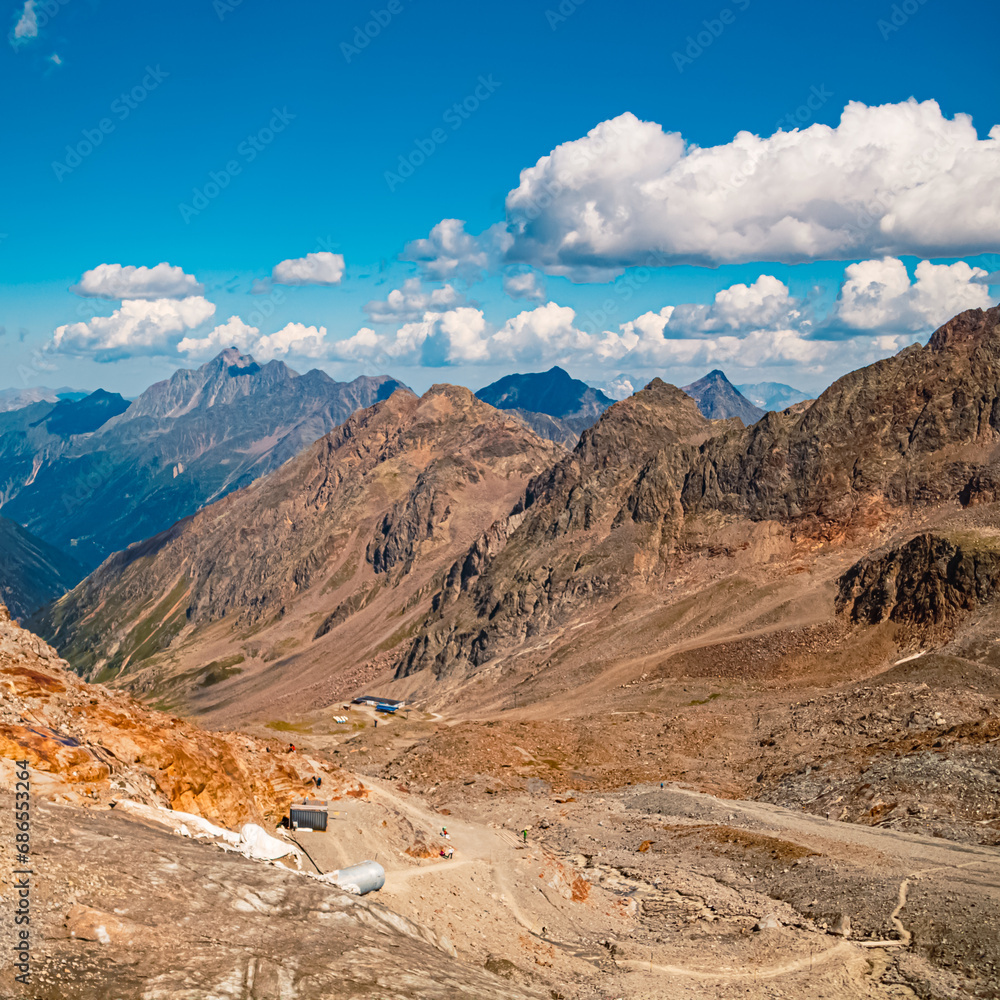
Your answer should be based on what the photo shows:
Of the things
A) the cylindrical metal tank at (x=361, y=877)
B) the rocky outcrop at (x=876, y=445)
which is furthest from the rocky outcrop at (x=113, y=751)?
the rocky outcrop at (x=876, y=445)

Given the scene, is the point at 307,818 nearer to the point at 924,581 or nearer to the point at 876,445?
the point at 924,581

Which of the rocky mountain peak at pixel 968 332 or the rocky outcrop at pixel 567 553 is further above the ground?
the rocky mountain peak at pixel 968 332

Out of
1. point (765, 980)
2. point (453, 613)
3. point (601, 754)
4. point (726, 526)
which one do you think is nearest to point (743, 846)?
point (765, 980)

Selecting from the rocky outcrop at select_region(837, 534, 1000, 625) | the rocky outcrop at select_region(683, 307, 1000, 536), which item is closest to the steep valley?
the rocky outcrop at select_region(837, 534, 1000, 625)

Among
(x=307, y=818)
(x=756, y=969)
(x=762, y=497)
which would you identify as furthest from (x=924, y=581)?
(x=307, y=818)

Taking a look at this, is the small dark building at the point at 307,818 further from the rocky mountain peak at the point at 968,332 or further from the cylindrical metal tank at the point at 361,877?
the rocky mountain peak at the point at 968,332

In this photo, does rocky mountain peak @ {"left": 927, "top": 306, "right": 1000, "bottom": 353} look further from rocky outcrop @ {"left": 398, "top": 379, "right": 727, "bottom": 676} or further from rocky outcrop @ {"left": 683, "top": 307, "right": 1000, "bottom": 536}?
rocky outcrop @ {"left": 398, "top": 379, "right": 727, "bottom": 676}
